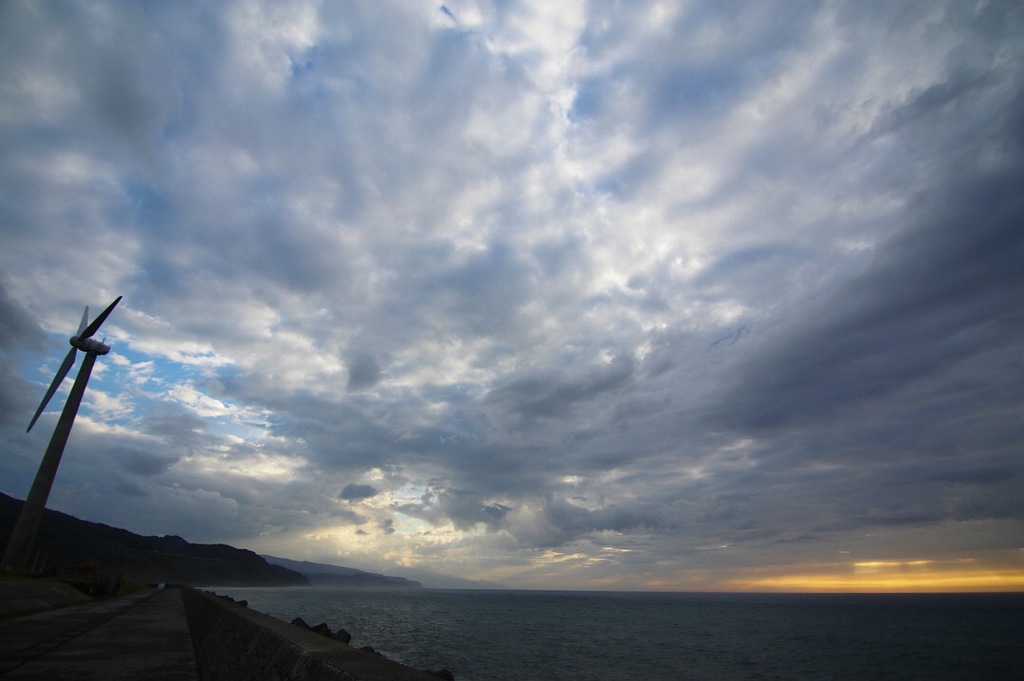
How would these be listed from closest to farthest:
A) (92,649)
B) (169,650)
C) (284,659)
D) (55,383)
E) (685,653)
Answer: (284,659), (92,649), (169,650), (685,653), (55,383)

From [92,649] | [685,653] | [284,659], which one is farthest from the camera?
[685,653]

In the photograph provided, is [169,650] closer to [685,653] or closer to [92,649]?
[92,649]

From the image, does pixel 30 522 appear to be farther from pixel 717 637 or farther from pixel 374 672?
pixel 717 637

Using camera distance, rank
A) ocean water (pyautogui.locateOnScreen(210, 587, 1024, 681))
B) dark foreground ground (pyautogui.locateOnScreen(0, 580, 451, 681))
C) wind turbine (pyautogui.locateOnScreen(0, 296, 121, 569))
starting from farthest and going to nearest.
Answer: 1. wind turbine (pyautogui.locateOnScreen(0, 296, 121, 569))
2. ocean water (pyautogui.locateOnScreen(210, 587, 1024, 681))
3. dark foreground ground (pyautogui.locateOnScreen(0, 580, 451, 681))

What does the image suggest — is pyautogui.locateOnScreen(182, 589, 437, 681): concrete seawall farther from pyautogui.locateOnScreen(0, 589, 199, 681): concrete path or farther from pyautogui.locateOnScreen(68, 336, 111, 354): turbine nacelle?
pyautogui.locateOnScreen(68, 336, 111, 354): turbine nacelle

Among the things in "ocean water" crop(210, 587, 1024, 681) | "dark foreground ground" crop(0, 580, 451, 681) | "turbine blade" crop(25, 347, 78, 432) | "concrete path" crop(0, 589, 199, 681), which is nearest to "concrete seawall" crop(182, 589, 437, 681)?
"dark foreground ground" crop(0, 580, 451, 681)

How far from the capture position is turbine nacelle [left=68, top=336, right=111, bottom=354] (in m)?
61.4

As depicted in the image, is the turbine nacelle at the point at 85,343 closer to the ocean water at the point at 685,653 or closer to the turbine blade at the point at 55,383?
the turbine blade at the point at 55,383

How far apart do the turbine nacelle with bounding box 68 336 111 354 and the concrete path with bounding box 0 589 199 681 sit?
44052 millimetres

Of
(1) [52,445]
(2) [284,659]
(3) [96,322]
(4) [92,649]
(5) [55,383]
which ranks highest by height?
(3) [96,322]

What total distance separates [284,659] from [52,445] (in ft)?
208

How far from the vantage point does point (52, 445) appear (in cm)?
5500

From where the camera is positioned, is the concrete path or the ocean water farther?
the ocean water

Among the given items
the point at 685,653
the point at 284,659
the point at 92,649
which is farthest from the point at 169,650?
the point at 685,653
